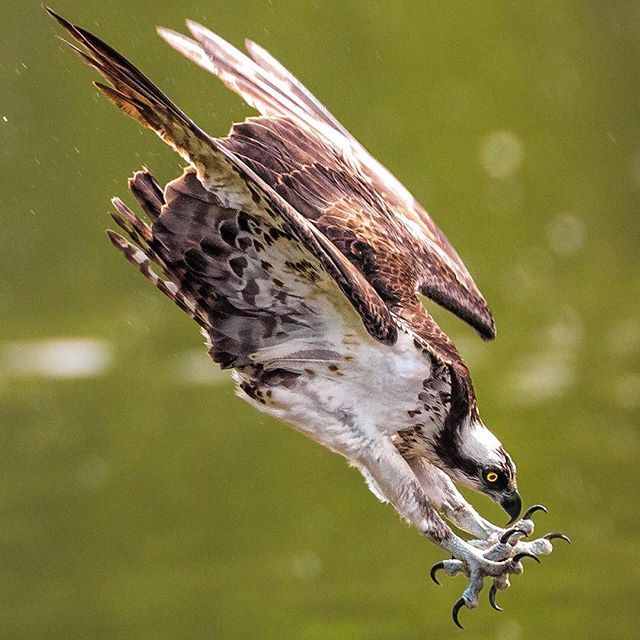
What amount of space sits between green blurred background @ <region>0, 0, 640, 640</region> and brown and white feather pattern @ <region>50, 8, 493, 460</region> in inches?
166

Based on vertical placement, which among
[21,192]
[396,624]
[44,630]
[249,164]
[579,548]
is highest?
[21,192]

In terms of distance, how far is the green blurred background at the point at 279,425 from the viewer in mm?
8727

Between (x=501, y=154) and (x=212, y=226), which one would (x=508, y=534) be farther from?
(x=501, y=154)

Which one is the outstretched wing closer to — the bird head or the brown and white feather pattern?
the brown and white feather pattern

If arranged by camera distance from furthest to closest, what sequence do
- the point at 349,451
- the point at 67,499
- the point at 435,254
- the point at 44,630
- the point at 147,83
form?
the point at 67,499 → the point at 44,630 → the point at 435,254 → the point at 349,451 → the point at 147,83

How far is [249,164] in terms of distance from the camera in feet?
11.8

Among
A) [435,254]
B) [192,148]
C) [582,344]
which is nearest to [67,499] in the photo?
[582,344]

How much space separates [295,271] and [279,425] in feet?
21.0

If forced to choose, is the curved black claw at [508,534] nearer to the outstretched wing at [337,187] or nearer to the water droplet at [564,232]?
the outstretched wing at [337,187]

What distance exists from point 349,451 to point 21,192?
5757 mm

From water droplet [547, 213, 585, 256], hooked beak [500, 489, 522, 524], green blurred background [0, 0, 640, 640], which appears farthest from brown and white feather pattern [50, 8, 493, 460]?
water droplet [547, 213, 585, 256]

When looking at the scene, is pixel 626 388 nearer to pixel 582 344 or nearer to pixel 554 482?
pixel 582 344

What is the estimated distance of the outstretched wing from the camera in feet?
11.9

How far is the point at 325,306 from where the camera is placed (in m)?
3.43
